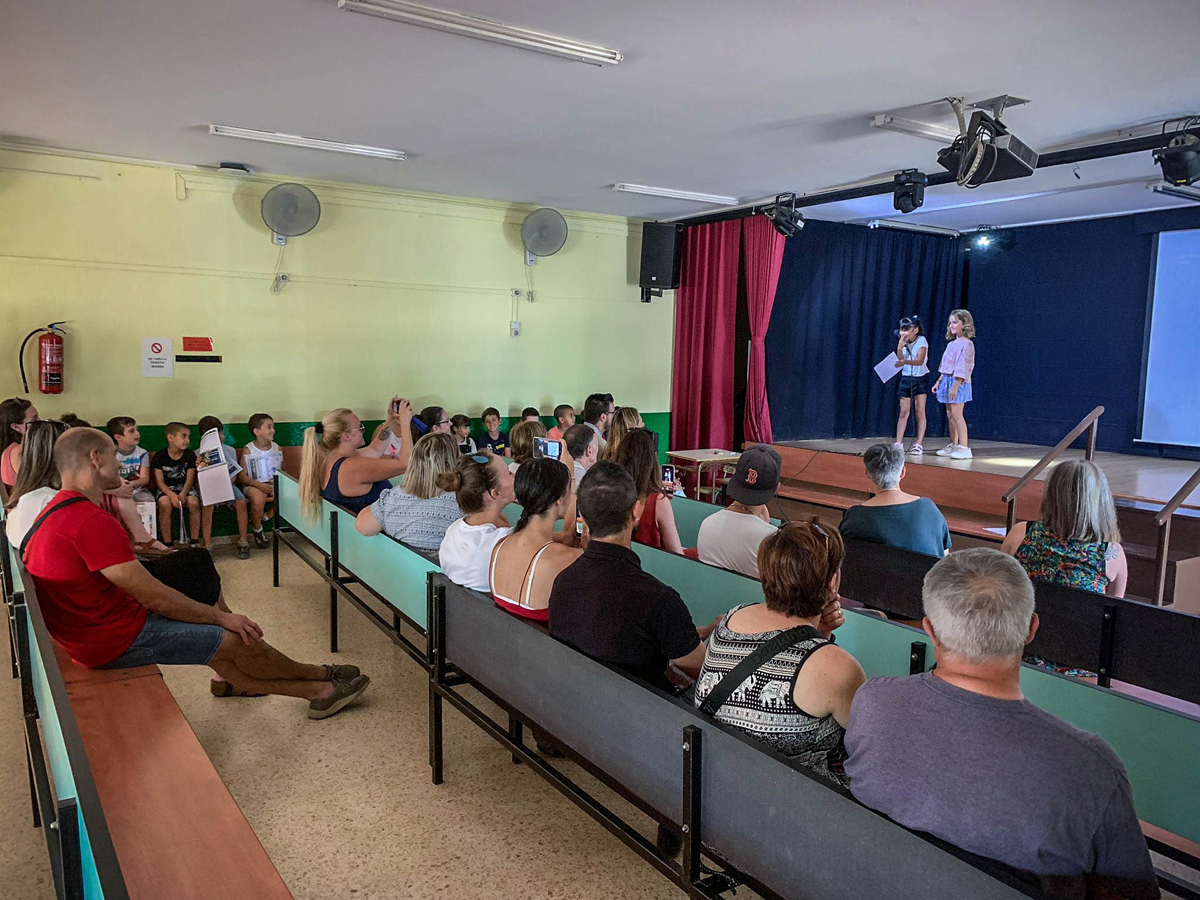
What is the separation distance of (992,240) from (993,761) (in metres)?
10.1

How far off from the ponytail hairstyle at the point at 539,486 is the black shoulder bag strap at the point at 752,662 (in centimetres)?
95

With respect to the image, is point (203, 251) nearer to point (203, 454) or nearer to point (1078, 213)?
point (203, 454)

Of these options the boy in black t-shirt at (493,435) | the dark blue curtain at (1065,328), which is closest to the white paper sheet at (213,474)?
the boy in black t-shirt at (493,435)

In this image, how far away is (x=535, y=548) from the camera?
8.53 feet

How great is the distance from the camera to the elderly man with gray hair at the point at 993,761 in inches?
50.2

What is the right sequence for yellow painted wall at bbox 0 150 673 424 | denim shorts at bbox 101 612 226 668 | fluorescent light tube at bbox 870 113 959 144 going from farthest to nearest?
yellow painted wall at bbox 0 150 673 424 < fluorescent light tube at bbox 870 113 959 144 < denim shorts at bbox 101 612 226 668

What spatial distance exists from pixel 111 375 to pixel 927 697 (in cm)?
643

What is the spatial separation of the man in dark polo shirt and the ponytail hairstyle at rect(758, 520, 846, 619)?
402mm

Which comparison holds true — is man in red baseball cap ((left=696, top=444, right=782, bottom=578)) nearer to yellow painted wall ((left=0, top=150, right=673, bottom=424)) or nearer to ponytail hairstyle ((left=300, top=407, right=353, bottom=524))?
ponytail hairstyle ((left=300, top=407, right=353, bottom=524))

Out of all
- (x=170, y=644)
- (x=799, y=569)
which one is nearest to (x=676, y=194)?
(x=170, y=644)

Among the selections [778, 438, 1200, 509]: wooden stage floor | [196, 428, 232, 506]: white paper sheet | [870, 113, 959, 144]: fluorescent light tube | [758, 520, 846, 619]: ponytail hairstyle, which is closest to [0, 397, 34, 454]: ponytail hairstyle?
[196, 428, 232, 506]: white paper sheet

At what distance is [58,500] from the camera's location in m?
2.53

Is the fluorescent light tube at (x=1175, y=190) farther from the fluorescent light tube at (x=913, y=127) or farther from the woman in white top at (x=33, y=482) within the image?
the woman in white top at (x=33, y=482)

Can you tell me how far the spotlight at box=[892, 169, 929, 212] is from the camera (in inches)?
239
